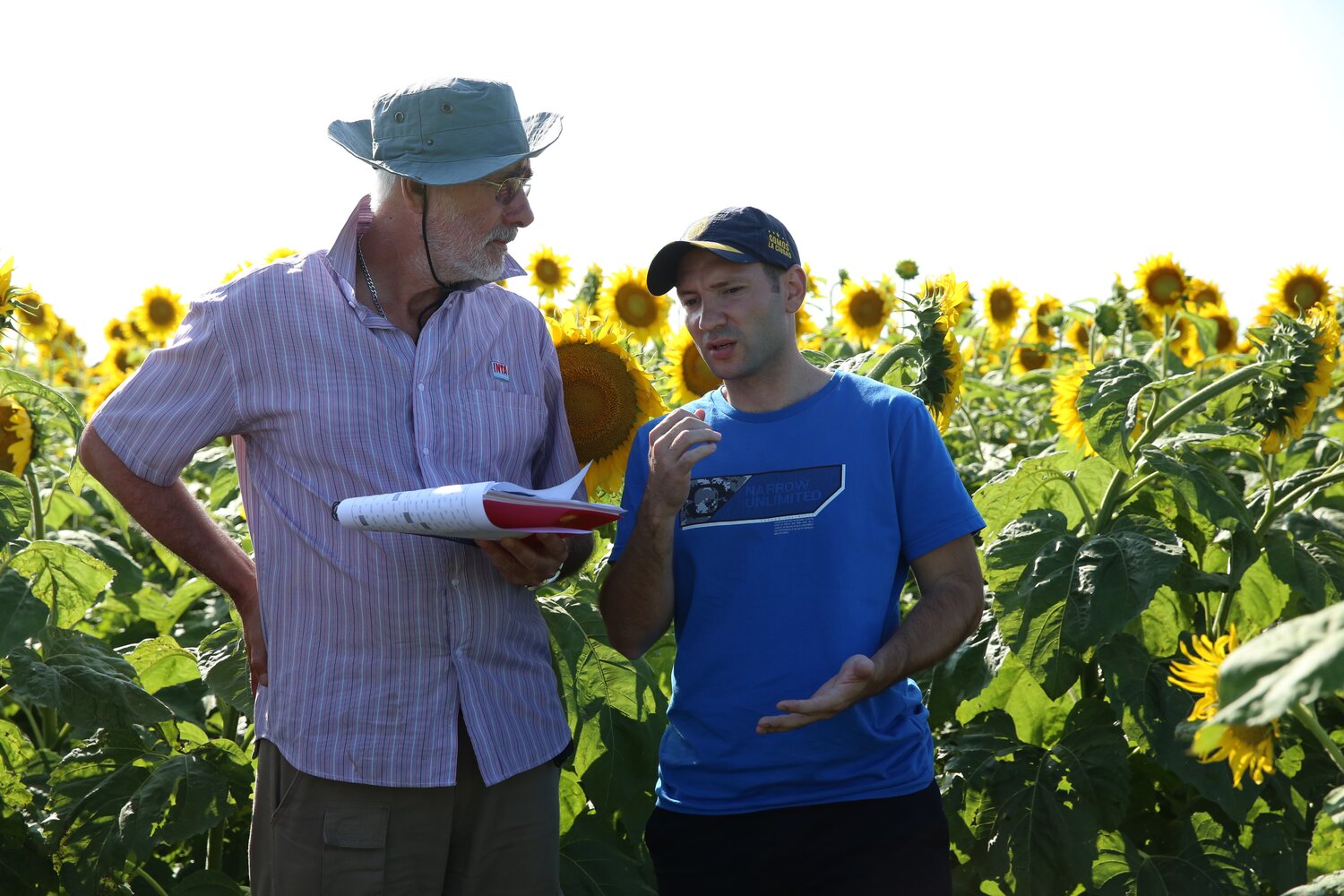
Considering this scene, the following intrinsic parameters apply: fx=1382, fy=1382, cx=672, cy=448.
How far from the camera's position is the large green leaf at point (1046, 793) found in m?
2.95

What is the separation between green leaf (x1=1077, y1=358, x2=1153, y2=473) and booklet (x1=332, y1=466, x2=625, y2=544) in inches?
57.0

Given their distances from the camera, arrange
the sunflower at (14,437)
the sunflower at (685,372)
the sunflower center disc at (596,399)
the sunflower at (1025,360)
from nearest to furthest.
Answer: the sunflower center disc at (596,399), the sunflower at (14,437), the sunflower at (685,372), the sunflower at (1025,360)

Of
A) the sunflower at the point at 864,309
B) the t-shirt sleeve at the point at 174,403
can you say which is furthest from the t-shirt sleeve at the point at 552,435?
the sunflower at the point at 864,309

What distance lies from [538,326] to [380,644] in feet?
2.37

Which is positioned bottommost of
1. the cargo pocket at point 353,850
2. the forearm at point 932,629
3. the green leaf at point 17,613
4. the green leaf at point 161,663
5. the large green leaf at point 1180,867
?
the large green leaf at point 1180,867

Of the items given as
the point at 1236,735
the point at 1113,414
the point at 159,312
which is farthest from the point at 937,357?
the point at 159,312

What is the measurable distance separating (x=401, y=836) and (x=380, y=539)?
1.61 feet

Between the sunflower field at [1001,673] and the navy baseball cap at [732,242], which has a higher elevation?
the navy baseball cap at [732,242]

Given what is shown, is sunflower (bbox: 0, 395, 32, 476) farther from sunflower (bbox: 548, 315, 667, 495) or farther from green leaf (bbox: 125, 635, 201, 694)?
sunflower (bbox: 548, 315, 667, 495)

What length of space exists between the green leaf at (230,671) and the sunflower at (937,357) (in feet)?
5.31

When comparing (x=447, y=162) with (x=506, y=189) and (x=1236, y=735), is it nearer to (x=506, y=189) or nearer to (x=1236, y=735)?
(x=506, y=189)

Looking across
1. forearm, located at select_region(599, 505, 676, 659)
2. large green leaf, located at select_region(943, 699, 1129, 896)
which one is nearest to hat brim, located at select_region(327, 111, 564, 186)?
forearm, located at select_region(599, 505, 676, 659)

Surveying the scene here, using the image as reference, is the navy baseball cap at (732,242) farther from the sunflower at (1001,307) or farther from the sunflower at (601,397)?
the sunflower at (1001,307)

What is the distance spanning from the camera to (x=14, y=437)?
11.2 feet
